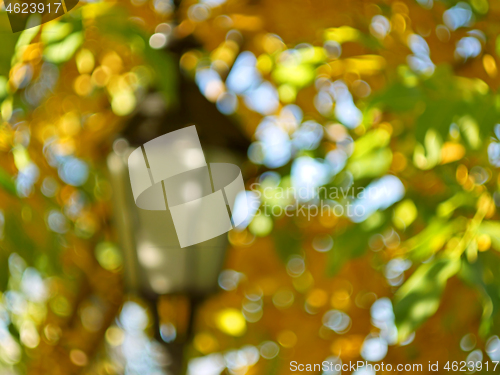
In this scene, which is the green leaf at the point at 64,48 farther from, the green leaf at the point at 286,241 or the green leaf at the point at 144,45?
the green leaf at the point at 286,241

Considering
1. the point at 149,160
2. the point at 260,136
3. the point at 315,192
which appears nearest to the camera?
the point at 149,160

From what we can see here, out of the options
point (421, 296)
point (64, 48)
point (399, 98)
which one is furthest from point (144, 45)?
point (421, 296)

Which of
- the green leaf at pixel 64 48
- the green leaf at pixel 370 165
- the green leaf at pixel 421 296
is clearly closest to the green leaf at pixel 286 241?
the green leaf at pixel 370 165

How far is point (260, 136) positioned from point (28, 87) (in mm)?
395

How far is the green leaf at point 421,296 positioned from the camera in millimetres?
363

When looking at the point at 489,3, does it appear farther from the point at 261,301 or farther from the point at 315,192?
the point at 261,301

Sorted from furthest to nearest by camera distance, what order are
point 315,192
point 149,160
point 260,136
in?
point 260,136 → point 315,192 → point 149,160

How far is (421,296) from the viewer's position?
0.38m

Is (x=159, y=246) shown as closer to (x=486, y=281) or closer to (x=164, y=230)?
(x=164, y=230)

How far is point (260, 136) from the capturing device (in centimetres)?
71

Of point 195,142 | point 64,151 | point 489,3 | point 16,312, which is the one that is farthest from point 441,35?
point 16,312

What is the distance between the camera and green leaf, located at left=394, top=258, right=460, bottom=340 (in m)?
0.36

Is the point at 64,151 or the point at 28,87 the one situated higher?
the point at 28,87

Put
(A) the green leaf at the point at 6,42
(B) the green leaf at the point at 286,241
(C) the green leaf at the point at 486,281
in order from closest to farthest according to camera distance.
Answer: (C) the green leaf at the point at 486,281 < (A) the green leaf at the point at 6,42 < (B) the green leaf at the point at 286,241
